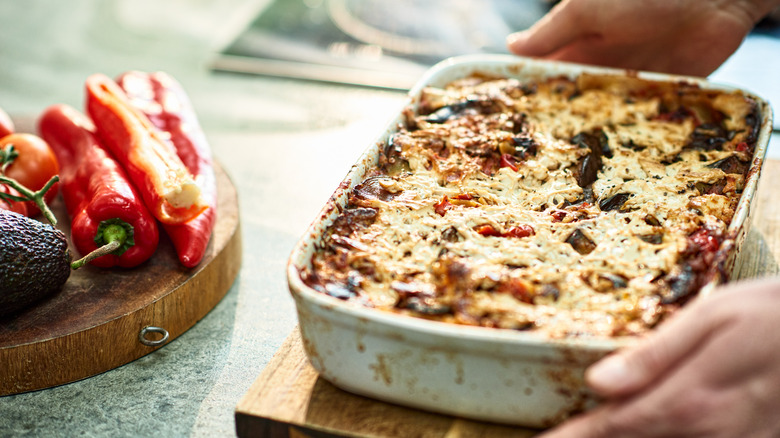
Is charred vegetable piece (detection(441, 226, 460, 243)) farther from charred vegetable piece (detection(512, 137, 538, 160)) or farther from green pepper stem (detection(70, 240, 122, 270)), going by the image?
green pepper stem (detection(70, 240, 122, 270))

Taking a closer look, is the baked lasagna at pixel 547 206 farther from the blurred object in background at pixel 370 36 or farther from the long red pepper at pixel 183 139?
the blurred object in background at pixel 370 36

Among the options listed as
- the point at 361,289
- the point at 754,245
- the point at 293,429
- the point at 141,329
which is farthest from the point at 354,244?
the point at 754,245

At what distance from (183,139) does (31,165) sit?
0.55 metres

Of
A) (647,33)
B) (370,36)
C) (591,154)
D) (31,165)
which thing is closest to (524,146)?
(591,154)

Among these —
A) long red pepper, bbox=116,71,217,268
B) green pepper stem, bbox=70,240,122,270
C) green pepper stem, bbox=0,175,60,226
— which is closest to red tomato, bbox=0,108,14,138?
long red pepper, bbox=116,71,217,268

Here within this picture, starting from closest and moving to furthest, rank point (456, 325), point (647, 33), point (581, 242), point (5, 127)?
1. point (456, 325)
2. point (581, 242)
3. point (5, 127)
4. point (647, 33)

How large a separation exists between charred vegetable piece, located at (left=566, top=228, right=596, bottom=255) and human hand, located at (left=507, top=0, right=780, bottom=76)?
1.46 meters

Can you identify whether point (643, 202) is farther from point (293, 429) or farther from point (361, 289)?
point (293, 429)

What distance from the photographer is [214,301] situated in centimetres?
241

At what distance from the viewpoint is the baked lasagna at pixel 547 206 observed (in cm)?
165

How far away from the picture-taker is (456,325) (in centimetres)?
150

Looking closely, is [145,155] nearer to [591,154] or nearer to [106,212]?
[106,212]

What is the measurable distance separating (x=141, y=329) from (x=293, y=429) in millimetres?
692

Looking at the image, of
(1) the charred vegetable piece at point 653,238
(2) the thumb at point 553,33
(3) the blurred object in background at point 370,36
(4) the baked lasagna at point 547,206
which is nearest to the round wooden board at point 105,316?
(4) the baked lasagna at point 547,206
